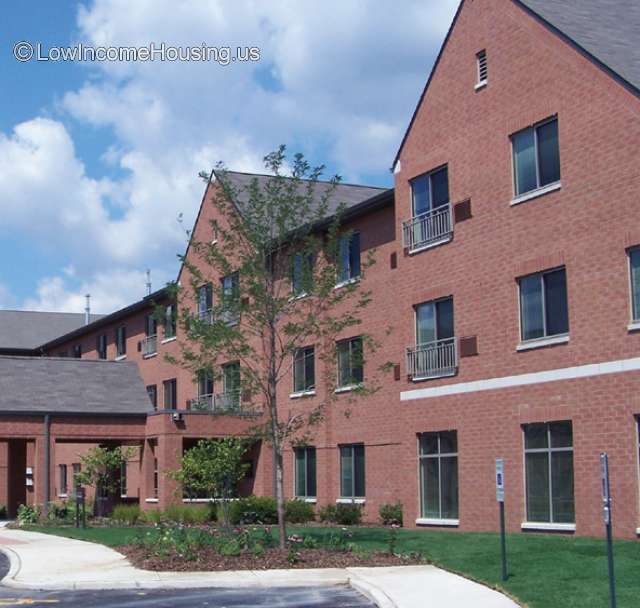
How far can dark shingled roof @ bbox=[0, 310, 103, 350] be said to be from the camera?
73562 millimetres

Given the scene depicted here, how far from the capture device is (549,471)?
24094mm

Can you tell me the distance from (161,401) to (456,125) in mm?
24554

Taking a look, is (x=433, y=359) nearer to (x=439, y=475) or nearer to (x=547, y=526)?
(x=439, y=475)

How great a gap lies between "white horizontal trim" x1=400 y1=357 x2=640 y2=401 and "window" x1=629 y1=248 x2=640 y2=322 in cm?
93

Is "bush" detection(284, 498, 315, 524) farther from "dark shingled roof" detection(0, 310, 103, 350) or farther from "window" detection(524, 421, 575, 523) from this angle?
"dark shingled roof" detection(0, 310, 103, 350)

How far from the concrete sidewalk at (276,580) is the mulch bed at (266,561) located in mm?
432

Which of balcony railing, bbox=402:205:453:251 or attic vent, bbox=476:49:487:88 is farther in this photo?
balcony railing, bbox=402:205:453:251

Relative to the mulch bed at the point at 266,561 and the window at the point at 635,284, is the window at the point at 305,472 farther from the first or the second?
the window at the point at 635,284

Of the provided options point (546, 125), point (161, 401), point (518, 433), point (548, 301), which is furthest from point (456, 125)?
point (161, 401)

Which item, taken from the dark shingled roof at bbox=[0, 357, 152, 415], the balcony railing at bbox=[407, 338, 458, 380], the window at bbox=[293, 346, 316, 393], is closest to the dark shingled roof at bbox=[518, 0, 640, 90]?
the balcony railing at bbox=[407, 338, 458, 380]

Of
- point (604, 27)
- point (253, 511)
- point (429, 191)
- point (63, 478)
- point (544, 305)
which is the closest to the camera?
point (544, 305)

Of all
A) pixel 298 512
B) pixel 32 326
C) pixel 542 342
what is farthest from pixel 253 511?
pixel 32 326

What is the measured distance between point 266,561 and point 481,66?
14040 millimetres

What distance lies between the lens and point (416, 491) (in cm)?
2877
